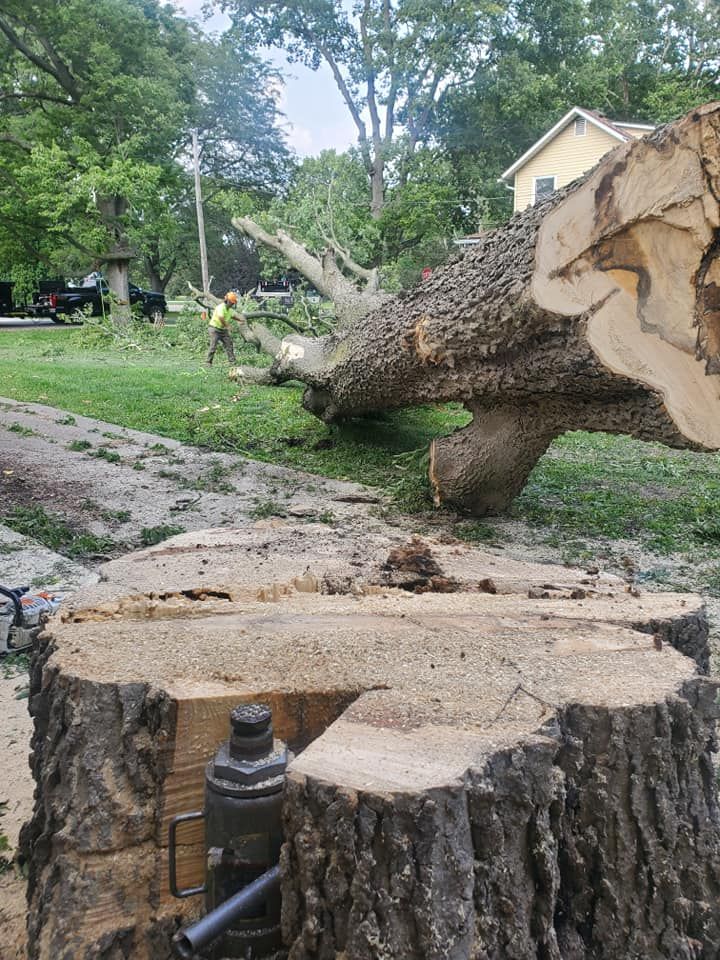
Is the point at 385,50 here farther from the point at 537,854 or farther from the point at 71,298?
the point at 537,854

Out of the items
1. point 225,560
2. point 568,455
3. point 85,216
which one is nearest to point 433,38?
point 85,216

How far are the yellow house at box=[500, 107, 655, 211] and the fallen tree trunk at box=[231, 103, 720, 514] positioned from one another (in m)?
17.6


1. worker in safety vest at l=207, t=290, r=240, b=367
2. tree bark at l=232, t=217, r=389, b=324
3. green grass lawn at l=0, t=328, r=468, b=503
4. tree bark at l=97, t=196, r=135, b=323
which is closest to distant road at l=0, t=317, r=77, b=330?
tree bark at l=97, t=196, r=135, b=323

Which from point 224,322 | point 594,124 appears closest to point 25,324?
point 224,322

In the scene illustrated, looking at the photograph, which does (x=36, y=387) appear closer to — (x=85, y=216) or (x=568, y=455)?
(x=568, y=455)

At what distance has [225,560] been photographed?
8.50 ft

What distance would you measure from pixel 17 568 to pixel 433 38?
2714cm

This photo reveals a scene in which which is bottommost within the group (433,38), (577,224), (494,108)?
(577,224)

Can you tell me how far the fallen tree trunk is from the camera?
3465 millimetres

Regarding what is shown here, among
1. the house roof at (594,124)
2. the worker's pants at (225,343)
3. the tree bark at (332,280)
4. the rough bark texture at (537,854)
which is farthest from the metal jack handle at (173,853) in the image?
the house roof at (594,124)

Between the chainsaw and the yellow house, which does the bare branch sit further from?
the chainsaw

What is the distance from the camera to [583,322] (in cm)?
393

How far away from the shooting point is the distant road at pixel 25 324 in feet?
72.2

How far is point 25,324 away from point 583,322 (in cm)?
2268
